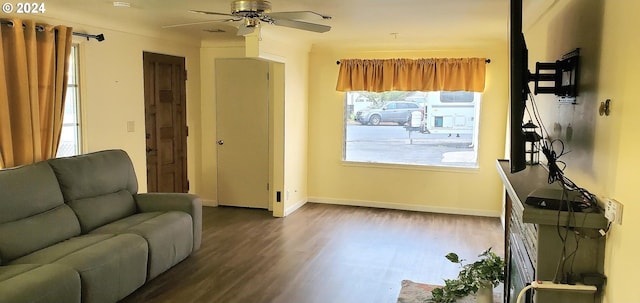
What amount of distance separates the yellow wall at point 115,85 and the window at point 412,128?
2.57 meters

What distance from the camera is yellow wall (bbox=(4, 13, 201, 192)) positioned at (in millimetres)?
4383

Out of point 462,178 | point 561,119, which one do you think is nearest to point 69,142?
point 561,119

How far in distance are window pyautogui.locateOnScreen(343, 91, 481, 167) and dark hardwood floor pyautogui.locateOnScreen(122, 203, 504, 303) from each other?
77 cm

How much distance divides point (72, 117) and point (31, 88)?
0.66m

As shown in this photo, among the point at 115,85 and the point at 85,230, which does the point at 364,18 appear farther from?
the point at 85,230

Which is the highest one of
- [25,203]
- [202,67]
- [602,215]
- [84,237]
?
[202,67]

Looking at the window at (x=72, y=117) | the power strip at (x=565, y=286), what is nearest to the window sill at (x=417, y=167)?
the window at (x=72, y=117)

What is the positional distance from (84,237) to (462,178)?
439 centimetres

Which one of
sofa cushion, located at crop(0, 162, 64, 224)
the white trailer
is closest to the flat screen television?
sofa cushion, located at crop(0, 162, 64, 224)

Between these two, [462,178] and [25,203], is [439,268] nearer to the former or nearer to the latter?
[462,178]

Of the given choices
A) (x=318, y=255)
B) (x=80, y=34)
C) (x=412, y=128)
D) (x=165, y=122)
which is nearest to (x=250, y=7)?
(x=80, y=34)

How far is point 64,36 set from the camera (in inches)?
155

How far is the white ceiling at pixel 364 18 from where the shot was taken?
3506 mm

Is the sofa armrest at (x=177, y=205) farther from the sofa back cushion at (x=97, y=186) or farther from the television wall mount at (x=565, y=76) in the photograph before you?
the television wall mount at (x=565, y=76)
